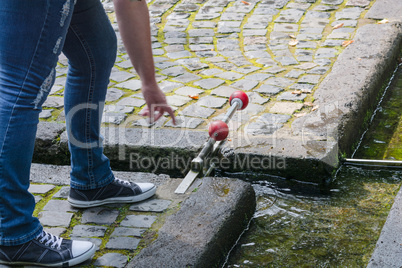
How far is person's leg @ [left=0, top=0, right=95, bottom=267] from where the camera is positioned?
2104mm

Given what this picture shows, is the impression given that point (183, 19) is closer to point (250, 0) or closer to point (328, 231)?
point (250, 0)

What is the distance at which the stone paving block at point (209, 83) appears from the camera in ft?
14.7

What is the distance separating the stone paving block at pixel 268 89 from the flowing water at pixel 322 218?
0.83m

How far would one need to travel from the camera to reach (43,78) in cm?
223

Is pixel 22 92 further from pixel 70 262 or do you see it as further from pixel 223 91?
pixel 223 91

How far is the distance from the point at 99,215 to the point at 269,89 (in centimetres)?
201

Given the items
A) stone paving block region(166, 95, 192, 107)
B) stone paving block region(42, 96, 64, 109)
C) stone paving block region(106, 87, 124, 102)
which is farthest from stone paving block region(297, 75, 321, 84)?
stone paving block region(42, 96, 64, 109)

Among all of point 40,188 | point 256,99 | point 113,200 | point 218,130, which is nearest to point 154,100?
point 113,200

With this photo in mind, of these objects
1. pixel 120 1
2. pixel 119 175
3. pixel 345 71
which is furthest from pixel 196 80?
pixel 120 1

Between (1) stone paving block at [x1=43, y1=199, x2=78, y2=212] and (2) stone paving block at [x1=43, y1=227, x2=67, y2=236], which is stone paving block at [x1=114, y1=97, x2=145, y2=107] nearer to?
(1) stone paving block at [x1=43, y1=199, x2=78, y2=212]

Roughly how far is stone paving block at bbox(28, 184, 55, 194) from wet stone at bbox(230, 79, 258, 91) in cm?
185

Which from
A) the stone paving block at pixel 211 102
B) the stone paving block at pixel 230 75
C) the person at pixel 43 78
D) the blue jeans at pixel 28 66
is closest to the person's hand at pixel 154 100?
the person at pixel 43 78

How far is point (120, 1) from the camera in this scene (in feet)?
7.01

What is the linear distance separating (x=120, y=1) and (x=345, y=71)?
8.77 feet
